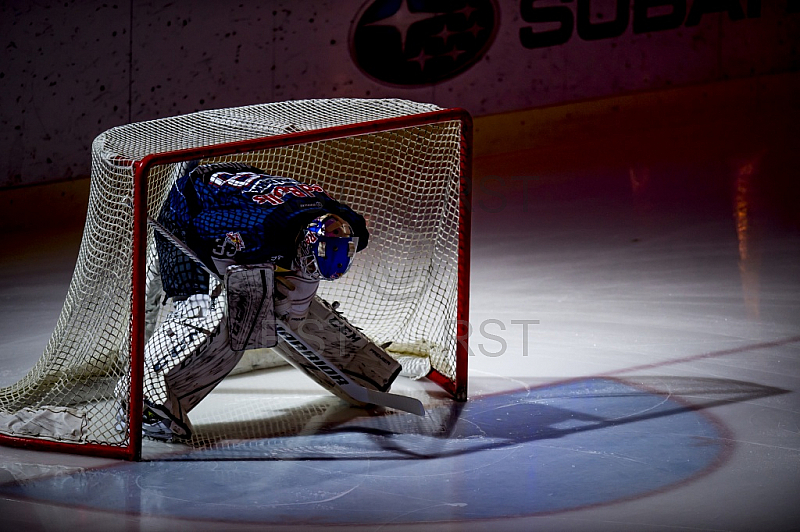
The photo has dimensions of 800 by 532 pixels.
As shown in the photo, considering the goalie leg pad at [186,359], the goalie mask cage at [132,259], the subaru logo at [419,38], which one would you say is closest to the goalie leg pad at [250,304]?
the goalie leg pad at [186,359]

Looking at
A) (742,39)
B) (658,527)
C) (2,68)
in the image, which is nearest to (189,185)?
(658,527)

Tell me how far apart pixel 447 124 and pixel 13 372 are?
173 centimetres

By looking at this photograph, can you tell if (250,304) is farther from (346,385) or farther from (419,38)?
(419,38)

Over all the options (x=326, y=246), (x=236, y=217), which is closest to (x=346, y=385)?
(x=326, y=246)

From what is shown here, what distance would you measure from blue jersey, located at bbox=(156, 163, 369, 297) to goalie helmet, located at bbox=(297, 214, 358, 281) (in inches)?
1.0

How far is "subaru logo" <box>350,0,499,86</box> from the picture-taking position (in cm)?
762

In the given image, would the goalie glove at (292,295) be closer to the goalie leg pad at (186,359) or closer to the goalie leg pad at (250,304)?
the goalie leg pad at (250,304)

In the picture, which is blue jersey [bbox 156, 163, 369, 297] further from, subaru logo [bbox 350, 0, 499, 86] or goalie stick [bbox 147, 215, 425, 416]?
subaru logo [bbox 350, 0, 499, 86]

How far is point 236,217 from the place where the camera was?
319cm

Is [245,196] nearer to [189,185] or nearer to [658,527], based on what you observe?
[189,185]

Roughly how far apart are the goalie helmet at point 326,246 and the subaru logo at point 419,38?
4593 mm

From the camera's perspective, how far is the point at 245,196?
10.6ft

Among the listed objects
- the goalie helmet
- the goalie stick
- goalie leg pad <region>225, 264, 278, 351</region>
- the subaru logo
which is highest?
the subaru logo

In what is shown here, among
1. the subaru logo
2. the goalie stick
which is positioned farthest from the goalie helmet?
the subaru logo
